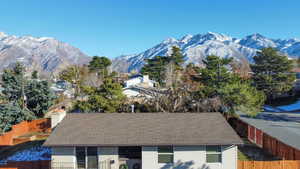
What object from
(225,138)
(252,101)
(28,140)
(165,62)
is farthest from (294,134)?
(165,62)

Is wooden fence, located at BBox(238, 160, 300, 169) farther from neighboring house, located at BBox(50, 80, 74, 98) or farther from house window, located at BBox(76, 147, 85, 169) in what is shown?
neighboring house, located at BBox(50, 80, 74, 98)

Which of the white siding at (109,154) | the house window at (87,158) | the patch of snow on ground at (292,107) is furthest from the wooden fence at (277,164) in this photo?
the patch of snow on ground at (292,107)

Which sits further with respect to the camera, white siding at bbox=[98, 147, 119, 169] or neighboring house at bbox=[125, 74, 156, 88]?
neighboring house at bbox=[125, 74, 156, 88]

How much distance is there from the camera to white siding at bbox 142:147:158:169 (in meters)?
14.6

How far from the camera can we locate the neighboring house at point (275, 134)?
17250 mm

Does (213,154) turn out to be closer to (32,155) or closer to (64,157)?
(64,157)

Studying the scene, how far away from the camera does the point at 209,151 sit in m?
14.6

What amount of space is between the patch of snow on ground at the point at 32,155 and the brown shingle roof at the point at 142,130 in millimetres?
5097

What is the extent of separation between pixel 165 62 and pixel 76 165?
49206 mm

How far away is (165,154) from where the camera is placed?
14.6 meters

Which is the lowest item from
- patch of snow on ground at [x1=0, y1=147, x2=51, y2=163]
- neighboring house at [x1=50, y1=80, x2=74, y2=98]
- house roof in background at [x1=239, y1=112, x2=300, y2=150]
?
patch of snow on ground at [x1=0, y1=147, x2=51, y2=163]

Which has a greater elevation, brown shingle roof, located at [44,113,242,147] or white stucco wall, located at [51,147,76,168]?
brown shingle roof, located at [44,113,242,147]

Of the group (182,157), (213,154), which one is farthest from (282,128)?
(182,157)

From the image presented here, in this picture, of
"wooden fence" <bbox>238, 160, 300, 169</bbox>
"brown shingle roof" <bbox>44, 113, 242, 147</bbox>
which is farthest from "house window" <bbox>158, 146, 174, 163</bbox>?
"wooden fence" <bbox>238, 160, 300, 169</bbox>
